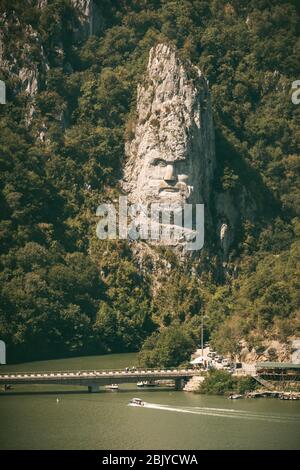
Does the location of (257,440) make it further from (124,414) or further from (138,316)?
(138,316)

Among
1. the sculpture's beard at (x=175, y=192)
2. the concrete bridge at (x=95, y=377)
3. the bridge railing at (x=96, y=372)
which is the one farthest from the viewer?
the sculpture's beard at (x=175, y=192)

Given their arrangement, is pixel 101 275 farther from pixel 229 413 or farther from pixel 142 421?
pixel 142 421

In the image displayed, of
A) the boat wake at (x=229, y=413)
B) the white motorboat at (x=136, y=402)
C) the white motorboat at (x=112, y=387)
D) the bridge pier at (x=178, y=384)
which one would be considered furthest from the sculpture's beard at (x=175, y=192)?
the boat wake at (x=229, y=413)

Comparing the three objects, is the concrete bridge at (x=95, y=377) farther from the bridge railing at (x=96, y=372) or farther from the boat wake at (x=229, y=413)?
the boat wake at (x=229, y=413)

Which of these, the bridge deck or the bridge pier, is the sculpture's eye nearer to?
the bridge deck

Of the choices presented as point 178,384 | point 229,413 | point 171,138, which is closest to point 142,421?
point 229,413
